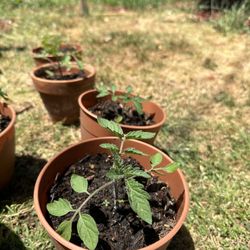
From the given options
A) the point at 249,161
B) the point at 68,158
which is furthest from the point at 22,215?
the point at 249,161

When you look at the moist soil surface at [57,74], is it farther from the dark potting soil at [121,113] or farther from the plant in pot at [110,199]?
the plant in pot at [110,199]

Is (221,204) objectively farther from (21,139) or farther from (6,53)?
(6,53)

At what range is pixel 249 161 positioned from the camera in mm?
2197

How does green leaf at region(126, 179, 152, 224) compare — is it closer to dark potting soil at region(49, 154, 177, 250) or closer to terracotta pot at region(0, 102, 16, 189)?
dark potting soil at region(49, 154, 177, 250)

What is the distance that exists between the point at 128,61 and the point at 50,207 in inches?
98.2

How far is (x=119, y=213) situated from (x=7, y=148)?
730 mm

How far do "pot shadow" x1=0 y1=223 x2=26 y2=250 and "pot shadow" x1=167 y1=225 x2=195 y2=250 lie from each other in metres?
0.71

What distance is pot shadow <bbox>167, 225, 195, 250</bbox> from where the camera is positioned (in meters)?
1.64

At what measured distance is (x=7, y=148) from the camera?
5.58 feet

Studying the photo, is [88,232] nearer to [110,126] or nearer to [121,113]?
[110,126]

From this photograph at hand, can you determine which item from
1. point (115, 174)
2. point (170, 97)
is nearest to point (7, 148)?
point (115, 174)

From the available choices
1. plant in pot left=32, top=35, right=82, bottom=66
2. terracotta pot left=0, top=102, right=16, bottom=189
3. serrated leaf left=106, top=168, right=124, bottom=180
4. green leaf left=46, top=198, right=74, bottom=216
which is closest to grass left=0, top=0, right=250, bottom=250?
terracotta pot left=0, top=102, right=16, bottom=189

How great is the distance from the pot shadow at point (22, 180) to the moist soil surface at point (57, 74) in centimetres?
62

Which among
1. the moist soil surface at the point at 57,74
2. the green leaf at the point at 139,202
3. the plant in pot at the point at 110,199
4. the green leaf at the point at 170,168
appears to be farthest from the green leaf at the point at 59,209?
the moist soil surface at the point at 57,74
